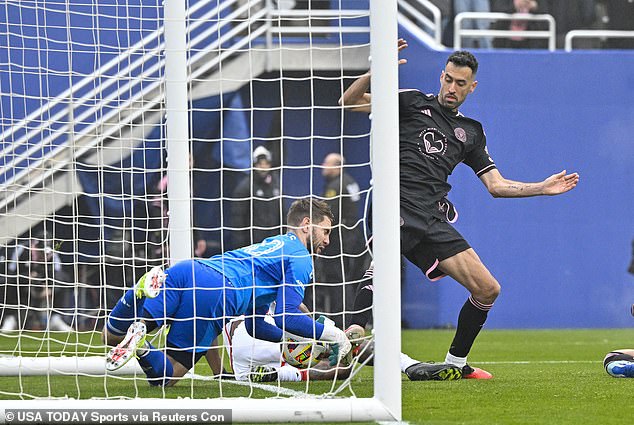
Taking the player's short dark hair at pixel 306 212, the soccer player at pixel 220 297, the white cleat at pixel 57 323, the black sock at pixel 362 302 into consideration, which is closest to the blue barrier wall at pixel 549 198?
the white cleat at pixel 57 323

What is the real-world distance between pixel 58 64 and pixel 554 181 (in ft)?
13.4

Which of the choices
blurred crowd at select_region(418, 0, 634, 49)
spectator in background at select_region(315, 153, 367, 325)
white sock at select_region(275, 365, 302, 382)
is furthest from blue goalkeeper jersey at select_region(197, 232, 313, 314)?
blurred crowd at select_region(418, 0, 634, 49)

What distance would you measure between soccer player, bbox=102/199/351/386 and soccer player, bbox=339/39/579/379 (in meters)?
0.75

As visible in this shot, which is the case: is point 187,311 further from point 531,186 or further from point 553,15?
point 553,15

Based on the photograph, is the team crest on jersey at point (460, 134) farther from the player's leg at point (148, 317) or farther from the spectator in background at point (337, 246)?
the spectator in background at point (337, 246)

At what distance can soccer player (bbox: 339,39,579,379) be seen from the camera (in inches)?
238

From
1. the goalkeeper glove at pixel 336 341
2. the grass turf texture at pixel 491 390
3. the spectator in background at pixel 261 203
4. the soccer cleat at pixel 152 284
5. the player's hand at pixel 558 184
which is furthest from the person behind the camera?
the spectator in background at pixel 261 203

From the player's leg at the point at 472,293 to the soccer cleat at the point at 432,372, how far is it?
82 mm

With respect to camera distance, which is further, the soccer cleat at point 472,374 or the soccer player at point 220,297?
the soccer cleat at point 472,374

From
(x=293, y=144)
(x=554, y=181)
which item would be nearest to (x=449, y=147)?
(x=554, y=181)

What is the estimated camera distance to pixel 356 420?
4.20 metres

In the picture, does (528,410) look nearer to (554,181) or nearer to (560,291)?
(554,181)

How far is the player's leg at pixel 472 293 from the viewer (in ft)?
19.7

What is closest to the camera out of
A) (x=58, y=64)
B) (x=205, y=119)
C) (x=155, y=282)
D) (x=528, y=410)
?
(x=528, y=410)
